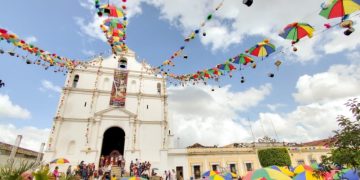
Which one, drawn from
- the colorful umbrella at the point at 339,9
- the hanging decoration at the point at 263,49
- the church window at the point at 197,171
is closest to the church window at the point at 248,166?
the church window at the point at 197,171

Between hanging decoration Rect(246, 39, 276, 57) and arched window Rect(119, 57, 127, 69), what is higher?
arched window Rect(119, 57, 127, 69)

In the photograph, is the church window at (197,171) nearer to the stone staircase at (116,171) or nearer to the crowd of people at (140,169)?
the crowd of people at (140,169)

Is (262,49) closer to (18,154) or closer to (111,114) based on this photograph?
(111,114)

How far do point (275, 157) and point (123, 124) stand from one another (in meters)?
19.6

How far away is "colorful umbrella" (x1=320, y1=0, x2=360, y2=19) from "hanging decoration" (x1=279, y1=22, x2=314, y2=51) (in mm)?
974

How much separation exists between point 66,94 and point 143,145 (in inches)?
449

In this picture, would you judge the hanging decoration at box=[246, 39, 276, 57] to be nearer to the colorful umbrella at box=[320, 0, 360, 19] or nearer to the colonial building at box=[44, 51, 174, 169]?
the colorful umbrella at box=[320, 0, 360, 19]

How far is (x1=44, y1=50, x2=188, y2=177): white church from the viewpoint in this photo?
22.1 m

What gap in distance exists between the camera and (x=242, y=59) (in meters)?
9.30

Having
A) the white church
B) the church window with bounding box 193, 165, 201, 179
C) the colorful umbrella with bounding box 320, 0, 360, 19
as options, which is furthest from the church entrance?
the colorful umbrella with bounding box 320, 0, 360, 19

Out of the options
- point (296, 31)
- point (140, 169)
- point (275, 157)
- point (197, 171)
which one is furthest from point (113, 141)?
point (296, 31)

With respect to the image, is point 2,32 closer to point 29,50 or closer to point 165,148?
point 29,50

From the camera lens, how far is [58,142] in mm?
21625

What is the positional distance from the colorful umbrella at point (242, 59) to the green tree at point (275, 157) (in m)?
20.1
